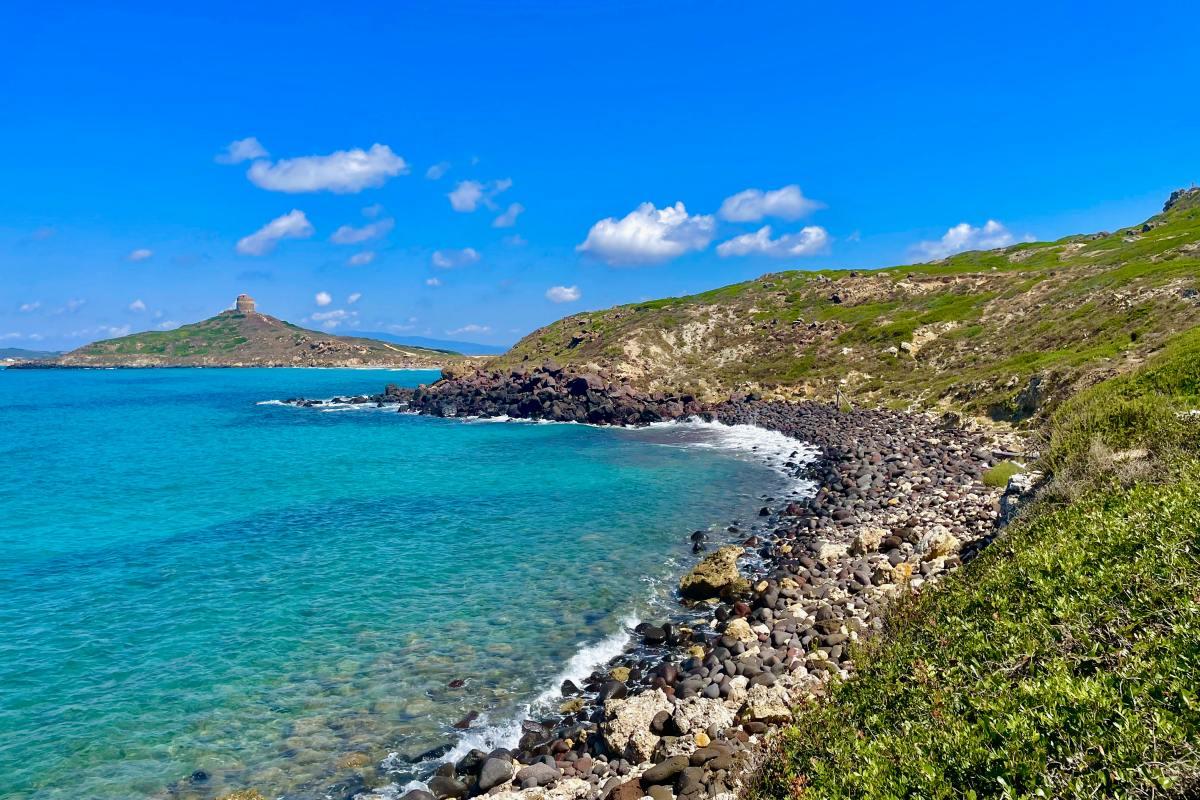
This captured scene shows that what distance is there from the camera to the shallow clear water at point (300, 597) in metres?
14.0

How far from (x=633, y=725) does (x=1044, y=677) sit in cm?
798

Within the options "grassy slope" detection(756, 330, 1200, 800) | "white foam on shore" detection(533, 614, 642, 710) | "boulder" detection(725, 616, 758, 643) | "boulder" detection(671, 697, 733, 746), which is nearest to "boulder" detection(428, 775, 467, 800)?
"white foam on shore" detection(533, 614, 642, 710)

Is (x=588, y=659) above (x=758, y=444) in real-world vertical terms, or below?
below

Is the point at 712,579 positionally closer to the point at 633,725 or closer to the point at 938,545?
the point at 938,545

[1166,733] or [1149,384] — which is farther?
[1149,384]

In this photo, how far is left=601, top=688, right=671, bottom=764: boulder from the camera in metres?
12.2

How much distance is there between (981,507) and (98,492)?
49918 mm

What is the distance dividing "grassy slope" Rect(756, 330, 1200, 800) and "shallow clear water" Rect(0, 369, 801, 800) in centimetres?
941

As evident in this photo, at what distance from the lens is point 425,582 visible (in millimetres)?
A: 23141

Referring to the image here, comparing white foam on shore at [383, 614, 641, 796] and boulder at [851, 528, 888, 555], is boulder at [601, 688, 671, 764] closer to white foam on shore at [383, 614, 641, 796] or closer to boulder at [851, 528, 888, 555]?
white foam on shore at [383, 614, 641, 796]

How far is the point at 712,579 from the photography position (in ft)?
68.0

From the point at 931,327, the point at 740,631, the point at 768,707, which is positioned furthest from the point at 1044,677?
the point at 931,327

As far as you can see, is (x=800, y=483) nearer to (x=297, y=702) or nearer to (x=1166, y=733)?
(x=297, y=702)

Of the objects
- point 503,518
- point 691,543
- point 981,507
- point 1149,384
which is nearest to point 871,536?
point 981,507
